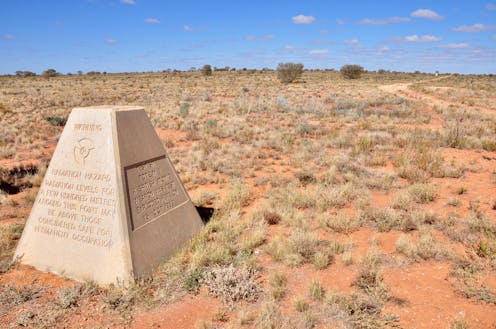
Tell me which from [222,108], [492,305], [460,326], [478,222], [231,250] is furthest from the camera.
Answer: [222,108]

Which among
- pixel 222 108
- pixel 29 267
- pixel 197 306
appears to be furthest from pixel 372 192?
pixel 222 108

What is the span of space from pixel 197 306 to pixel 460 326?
2.69 m

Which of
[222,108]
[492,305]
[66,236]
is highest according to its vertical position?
[222,108]

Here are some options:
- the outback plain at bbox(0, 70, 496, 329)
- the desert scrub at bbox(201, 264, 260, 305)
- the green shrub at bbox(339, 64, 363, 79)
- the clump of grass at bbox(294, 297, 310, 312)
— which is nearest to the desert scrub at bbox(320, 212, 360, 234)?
the outback plain at bbox(0, 70, 496, 329)

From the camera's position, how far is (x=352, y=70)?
6172 cm

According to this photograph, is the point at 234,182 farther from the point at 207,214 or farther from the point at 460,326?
the point at 460,326

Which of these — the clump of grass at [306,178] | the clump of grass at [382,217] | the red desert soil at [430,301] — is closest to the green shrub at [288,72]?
the clump of grass at [306,178]

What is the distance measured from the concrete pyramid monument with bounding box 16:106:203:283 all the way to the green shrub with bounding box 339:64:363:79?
207 ft

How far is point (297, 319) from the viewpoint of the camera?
3.47 metres

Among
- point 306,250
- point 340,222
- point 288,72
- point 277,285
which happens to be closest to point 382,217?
point 340,222

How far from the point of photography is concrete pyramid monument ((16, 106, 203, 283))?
3949 millimetres

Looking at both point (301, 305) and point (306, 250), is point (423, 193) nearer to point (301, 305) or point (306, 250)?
point (306, 250)

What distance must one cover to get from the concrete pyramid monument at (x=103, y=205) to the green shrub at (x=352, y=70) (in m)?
63.1

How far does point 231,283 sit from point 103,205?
1.80m
